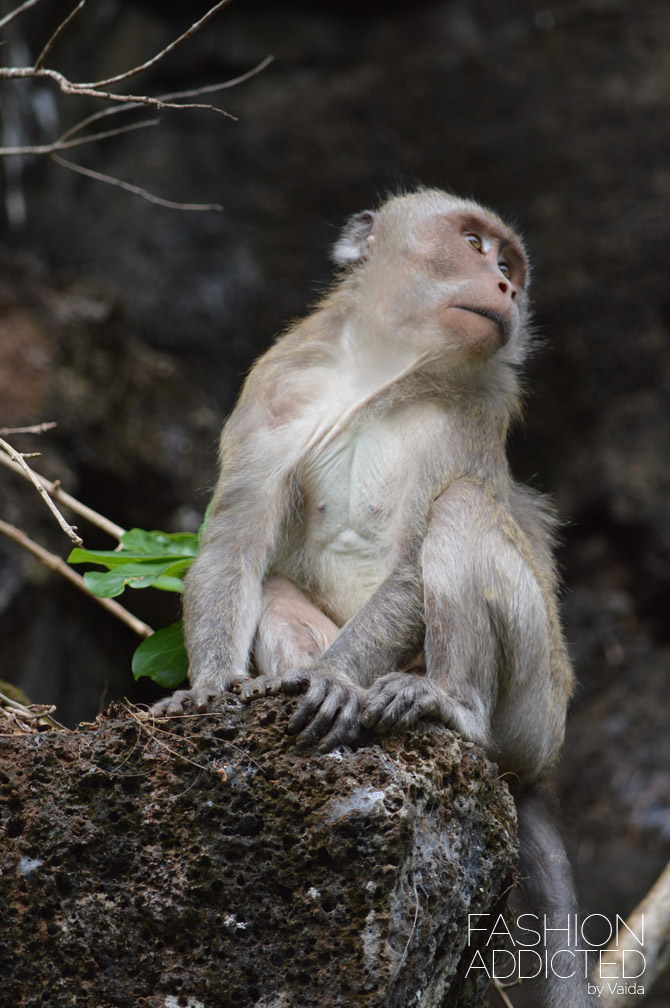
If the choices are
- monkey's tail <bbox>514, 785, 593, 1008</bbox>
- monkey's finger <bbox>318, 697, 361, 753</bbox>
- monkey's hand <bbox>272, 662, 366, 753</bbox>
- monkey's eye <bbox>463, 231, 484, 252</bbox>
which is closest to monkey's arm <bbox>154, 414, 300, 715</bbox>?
monkey's hand <bbox>272, 662, 366, 753</bbox>

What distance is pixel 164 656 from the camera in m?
4.66

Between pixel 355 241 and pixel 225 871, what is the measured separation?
3.21m

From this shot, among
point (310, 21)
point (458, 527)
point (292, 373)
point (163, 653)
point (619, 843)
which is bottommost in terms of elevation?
point (619, 843)

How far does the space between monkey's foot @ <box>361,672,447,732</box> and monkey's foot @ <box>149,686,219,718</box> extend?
1.76ft

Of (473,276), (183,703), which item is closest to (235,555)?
(183,703)

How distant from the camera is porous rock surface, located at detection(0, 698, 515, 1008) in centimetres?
322

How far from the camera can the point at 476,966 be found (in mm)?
3764

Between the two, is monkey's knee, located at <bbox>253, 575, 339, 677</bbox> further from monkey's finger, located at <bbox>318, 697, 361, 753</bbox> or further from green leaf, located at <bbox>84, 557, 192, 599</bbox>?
monkey's finger, located at <bbox>318, 697, 361, 753</bbox>

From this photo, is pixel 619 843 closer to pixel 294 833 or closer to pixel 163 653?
pixel 163 653

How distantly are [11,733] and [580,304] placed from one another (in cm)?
812

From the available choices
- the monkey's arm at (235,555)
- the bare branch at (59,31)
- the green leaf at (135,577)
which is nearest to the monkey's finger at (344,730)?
the monkey's arm at (235,555)

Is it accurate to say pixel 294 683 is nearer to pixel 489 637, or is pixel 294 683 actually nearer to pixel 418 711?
pixel 418 711

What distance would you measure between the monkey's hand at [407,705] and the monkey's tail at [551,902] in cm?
84

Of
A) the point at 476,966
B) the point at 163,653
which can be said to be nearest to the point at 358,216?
the point at 163,653
